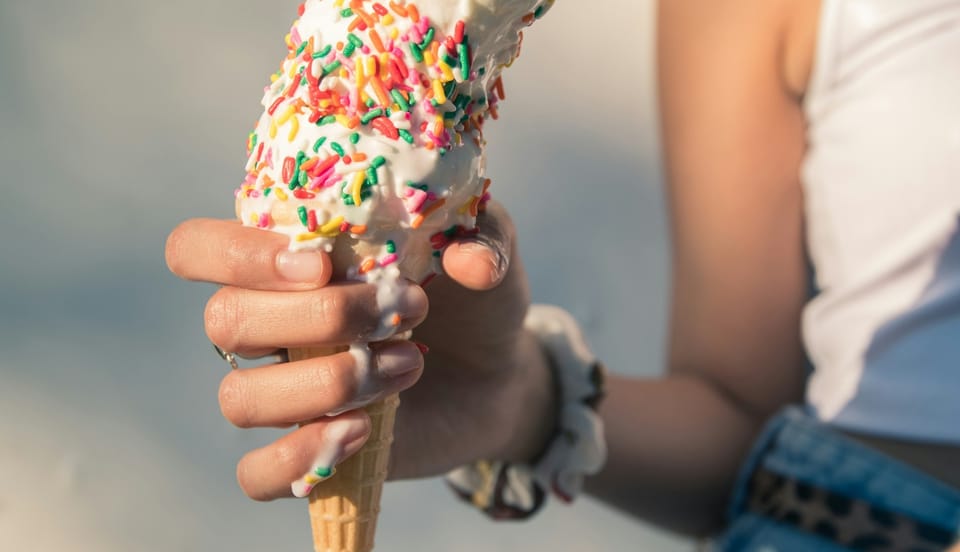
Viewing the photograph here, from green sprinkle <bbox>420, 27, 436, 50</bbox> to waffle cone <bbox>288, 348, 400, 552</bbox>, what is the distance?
0.94ft

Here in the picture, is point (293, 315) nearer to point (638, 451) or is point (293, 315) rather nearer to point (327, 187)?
point (327, 187)

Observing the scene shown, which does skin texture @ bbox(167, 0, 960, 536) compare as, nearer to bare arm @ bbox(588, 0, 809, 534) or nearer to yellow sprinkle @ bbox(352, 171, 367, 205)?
bare arm @ bbox(588, 0, 809, 534)

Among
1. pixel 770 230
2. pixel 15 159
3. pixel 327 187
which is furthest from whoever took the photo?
pixel 15 159

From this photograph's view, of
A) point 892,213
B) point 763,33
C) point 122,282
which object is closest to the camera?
point 892,213

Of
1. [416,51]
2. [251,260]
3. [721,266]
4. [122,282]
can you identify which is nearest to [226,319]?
[251,260]

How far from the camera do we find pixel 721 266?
1.38 meters

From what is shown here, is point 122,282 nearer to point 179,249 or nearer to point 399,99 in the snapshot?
point 179,249

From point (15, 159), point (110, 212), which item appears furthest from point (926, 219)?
point (15, 159)

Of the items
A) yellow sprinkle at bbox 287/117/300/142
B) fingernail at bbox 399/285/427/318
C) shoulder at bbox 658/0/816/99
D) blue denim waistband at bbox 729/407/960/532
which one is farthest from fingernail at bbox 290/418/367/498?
shoulder at bbox 658/0/816/99

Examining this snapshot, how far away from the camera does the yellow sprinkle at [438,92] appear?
625mm

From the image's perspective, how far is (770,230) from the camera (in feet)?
4.44

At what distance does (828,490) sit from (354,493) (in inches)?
27.8

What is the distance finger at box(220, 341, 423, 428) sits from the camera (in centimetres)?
63

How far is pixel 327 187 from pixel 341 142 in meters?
0.04
